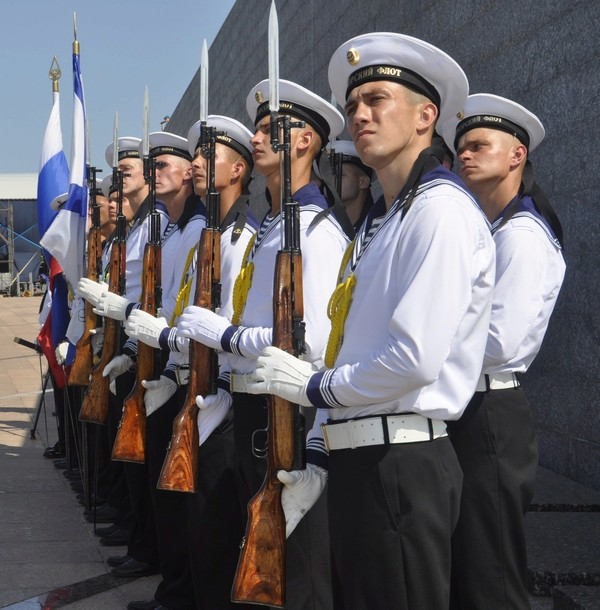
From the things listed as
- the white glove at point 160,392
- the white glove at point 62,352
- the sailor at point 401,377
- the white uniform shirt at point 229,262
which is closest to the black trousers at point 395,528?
the sailor at point 401,377

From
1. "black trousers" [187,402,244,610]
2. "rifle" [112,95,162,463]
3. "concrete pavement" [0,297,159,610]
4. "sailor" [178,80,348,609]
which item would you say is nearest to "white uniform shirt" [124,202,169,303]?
"rifle" [112,95,162,463]

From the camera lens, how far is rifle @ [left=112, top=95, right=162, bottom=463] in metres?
4.48

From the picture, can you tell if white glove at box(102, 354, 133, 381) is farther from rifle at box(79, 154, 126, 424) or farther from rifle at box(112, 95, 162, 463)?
rifle at box(112, 95, 162, 463)

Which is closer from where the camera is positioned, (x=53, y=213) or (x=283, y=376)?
(x=283, y=376)

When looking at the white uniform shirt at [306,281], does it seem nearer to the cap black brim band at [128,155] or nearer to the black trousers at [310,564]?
the black trousers at [310,564]

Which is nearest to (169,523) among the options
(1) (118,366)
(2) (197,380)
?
(2) (197,380)

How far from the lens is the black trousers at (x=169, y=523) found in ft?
14.0

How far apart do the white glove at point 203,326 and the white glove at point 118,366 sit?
5.22 ft

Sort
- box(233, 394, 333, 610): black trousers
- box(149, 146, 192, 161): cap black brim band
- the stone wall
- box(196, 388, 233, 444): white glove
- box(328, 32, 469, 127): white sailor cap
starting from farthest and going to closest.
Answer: box(149, 146, 192, 161): cap black brim band → the stone wall → box(196, 388, 233, 444): white glove → box(233, 394, 333, 610): black trousers → box(328, 32, 469, 127): white sailor cap

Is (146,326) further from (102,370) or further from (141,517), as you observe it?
(141,517)

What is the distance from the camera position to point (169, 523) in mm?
4422

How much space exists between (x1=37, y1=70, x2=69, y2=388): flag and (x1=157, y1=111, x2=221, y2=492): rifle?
364 centimetres

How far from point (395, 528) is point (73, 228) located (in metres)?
4.97

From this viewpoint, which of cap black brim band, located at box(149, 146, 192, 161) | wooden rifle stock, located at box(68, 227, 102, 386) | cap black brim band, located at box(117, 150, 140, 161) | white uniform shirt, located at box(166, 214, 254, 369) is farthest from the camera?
cap black brim band, located at box(117, 150, 140, 161)
